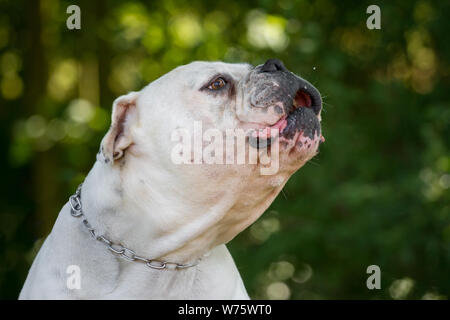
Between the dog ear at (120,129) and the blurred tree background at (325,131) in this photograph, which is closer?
the dog ear at (120,129)

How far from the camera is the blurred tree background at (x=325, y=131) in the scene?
5.68m

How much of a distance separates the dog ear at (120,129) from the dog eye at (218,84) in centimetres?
40

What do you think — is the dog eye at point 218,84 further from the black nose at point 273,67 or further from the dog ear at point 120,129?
the dog ear at point 120,129

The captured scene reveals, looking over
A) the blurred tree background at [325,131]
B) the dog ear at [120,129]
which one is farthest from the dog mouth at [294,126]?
the blurred tree background at [325,131]

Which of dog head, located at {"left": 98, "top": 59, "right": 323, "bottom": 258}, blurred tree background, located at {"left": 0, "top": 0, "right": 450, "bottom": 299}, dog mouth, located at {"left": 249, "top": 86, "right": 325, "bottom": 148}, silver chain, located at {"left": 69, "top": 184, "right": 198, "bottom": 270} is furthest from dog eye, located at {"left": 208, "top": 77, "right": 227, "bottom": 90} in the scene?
blurred tree background, located at {"left": 0, "top": 0, "right": 450, "bottom": 299}

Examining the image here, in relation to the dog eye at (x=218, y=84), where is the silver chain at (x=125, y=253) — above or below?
below

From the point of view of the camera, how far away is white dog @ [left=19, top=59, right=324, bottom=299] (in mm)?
2779

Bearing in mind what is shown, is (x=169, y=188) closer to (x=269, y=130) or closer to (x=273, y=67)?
(x=269, y=130)

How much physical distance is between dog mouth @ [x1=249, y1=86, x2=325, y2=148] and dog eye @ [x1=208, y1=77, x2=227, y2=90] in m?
0.32

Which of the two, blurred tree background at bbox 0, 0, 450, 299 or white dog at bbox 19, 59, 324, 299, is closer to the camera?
white dog at bbox 19, 59, 324, 299

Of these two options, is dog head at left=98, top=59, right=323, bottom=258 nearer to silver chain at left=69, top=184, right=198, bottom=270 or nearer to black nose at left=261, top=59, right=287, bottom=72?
black nose at left=261, top=59, right=287, bottom=72

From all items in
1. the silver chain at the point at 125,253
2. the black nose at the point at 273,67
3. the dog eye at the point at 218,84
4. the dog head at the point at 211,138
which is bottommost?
the silver chain at the point at 125,253

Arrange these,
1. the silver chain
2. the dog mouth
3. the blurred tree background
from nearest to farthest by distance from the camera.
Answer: the dog mouth < the silver chain < the blurred tree background
